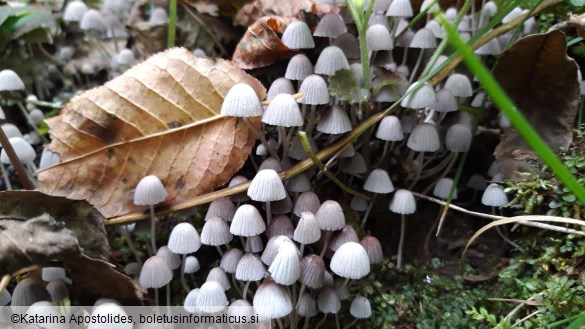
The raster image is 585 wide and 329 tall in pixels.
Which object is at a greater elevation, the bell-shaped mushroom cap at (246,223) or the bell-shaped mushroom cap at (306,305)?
the bell-shaped mushroom cap at (246,223)

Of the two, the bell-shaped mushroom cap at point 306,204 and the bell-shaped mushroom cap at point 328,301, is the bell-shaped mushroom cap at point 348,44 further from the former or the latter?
the bell-shaped mushroom cap at point 328,301

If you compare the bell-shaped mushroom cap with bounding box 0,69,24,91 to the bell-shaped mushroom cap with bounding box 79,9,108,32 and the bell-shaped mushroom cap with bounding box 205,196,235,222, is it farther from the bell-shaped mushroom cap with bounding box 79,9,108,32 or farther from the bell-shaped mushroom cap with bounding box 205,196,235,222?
the bell-shaped mushroom cap with bounding box 205,196,235,222

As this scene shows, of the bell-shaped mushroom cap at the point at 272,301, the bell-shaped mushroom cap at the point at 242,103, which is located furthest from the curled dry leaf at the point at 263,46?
the bell-shaped mushroom cap at the point at 272,301

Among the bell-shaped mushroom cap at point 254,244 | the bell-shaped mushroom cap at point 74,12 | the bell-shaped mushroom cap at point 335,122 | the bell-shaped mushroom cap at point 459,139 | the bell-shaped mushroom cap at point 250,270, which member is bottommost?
the bell-shaped mushroom cap at point 250,270

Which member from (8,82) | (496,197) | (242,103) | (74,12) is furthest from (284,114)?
(74,12)

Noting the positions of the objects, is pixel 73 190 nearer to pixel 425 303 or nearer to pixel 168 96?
pixel 168 96

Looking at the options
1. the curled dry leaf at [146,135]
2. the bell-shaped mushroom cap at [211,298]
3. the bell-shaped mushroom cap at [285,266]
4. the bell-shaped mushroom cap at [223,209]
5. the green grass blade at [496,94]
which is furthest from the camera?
the curled dry leaf at [146,135]

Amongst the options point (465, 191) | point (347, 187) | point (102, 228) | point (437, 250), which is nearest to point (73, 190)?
point (102, 228)
